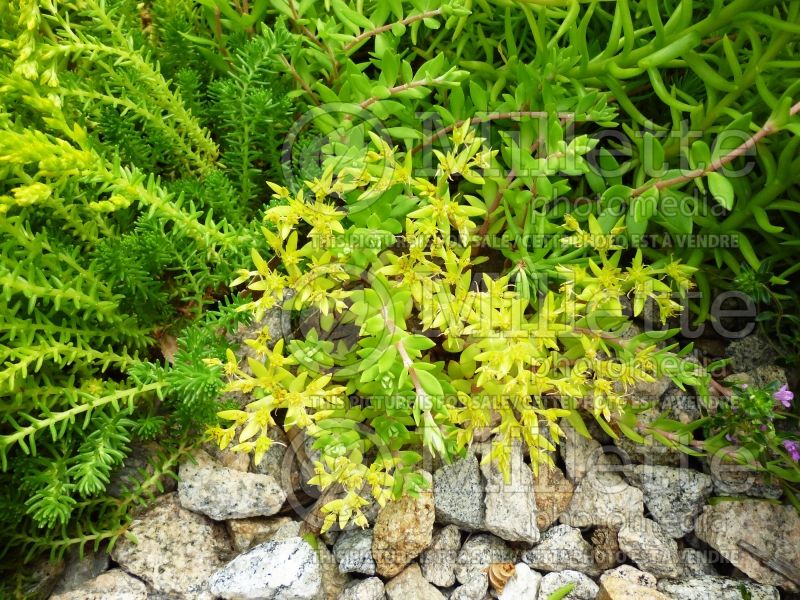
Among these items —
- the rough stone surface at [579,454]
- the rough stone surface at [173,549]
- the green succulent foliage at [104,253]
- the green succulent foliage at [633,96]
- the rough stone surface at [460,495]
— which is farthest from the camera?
the rough stone surface at [579,454]

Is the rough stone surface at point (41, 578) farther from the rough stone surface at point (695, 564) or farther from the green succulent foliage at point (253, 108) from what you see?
the rough stone surface at point (695, 564)

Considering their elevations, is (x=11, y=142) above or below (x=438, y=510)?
above

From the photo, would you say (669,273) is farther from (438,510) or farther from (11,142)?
(11,142)

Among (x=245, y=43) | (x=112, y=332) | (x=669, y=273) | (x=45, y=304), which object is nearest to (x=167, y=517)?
(x=112, y=332)

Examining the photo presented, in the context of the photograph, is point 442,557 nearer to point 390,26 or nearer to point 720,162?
point 720,162

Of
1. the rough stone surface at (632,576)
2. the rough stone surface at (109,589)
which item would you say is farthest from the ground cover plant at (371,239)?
the rough stone surface at (632,576)

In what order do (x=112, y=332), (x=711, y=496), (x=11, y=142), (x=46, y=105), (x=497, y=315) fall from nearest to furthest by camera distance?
(x=11, y=142), (x=46, y=105), (x=497, y=315), (x=112, y=332), (x=711, y=496)

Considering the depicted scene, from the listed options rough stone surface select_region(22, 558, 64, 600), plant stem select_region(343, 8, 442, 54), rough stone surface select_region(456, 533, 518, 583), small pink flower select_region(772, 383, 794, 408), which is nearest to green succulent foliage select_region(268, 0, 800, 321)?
plant stem select_region(343, 8, 442, 54)

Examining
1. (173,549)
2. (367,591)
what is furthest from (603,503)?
(173,549)
